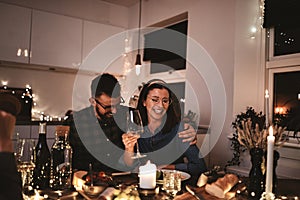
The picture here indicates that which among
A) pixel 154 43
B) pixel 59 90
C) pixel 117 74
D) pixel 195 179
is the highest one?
pixel 154 43

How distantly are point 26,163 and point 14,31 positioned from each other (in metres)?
2.47

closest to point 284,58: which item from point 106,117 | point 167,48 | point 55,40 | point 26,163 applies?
point 106,117

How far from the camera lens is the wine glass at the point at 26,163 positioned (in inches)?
36.8

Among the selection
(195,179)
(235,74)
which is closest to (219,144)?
(235,74)

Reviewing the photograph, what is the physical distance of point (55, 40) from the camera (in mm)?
3279

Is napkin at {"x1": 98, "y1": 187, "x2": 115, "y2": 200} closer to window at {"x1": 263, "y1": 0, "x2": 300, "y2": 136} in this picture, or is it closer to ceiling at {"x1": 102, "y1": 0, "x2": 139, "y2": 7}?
window at {"x1": 263, "y1": 0, "x2": 300, "y2": 136}

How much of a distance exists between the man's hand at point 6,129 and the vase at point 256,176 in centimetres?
89

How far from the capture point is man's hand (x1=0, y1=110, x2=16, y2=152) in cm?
31

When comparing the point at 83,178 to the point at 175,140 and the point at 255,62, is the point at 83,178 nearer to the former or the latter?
the point at 175,140

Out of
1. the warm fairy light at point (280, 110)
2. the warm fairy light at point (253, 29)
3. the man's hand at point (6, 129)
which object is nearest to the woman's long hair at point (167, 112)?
the warm fairy light at point (280, 110)

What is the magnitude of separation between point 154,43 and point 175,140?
6.69 feet

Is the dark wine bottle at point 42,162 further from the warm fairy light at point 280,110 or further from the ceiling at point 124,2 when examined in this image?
the ceiling at point 124,2

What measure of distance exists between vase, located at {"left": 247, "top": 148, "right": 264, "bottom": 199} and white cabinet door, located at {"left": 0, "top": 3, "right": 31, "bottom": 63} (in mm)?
2757

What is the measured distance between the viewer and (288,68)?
217 centimetres
